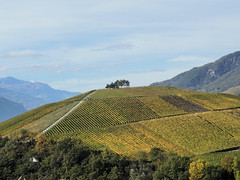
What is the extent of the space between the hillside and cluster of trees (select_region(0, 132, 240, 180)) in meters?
5.98

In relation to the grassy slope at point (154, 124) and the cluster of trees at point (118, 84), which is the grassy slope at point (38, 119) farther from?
the cluster of trees at point (118, 84)

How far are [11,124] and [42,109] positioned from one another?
18.0 meters

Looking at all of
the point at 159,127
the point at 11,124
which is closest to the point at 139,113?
the point at 159,127

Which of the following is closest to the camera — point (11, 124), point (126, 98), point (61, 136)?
point (61, 136)

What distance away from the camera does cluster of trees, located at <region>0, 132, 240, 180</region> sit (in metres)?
62.5

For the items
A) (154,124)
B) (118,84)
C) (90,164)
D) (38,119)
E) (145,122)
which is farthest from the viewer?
(118,84)

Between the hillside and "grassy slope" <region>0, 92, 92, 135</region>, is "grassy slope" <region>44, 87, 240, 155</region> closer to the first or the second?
the hillside

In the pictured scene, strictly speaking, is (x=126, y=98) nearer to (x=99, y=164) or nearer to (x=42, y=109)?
(x=42, y=109)

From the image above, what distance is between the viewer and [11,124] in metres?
115

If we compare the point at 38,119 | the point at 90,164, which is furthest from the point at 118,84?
the point at 90,164

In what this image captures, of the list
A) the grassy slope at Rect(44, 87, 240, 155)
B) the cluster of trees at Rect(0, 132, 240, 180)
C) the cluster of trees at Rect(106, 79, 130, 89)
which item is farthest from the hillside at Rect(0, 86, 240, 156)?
the cluster of trees at Rect(106, 79, 130, 89)

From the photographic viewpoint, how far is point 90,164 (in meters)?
70.2

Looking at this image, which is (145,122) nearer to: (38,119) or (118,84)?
(38,119)

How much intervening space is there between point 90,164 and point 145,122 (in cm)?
3558
